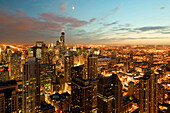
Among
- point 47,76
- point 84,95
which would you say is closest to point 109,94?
point 84,95

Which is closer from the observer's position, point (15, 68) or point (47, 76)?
point (47, 76)

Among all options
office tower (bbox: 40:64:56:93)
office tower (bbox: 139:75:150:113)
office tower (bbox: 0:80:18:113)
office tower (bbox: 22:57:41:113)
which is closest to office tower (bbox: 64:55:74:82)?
office tower (bbox: 40:64:56:93)

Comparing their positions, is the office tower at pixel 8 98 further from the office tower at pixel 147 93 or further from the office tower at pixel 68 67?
the office tower at pixel 68 67

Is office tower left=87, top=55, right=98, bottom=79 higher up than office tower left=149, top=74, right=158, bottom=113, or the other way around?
office tower left=87, top=55, right=98, bottom=79

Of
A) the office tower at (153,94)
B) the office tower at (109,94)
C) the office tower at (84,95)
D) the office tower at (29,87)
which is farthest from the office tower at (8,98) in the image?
the office tower at (153,94)

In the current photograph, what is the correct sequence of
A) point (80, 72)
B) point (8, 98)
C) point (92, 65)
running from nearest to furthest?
1. point (8, 98)
2. point (92, 65)
3. point (80, 72)

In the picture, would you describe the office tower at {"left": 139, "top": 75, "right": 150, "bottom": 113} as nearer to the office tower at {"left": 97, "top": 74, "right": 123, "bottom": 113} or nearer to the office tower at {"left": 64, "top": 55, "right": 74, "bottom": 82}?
the office tower at {"left": 97, "top": 74, "right": 123, "bottom": 113}

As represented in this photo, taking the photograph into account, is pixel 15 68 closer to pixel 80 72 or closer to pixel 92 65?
pixel 80 72

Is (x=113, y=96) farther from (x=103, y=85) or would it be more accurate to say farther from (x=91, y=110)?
(x=91, y=110)
